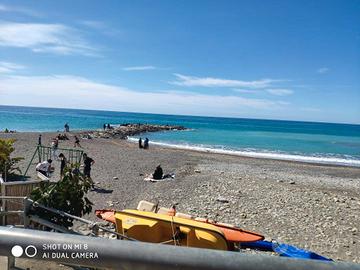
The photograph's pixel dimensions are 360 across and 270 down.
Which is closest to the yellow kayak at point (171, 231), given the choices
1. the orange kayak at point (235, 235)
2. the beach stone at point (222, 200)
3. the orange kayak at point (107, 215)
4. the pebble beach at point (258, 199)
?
the orange kayak at point (235, 235)

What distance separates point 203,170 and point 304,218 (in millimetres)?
13752

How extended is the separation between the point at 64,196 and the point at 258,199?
14079 millimetres

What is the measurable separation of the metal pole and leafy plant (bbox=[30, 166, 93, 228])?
5.85m

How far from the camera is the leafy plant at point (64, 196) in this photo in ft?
23.9

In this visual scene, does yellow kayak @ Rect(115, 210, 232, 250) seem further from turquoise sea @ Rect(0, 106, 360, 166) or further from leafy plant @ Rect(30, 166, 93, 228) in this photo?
turquoise sea @ Rect(0, 106, 360, 166)

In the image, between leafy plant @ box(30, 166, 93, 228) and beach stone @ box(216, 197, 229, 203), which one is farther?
beach stone @ box(216, 197, 229, 203)

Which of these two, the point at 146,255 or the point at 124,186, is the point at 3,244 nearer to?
the point at 146,255

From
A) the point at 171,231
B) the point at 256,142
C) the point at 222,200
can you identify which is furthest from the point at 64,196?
the point at 256,142

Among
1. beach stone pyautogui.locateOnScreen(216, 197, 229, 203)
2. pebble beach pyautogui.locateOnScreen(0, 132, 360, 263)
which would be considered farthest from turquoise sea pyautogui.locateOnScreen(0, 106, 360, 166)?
beach stone pyautogui.locateOnScreen(216, 197, 229, 203)

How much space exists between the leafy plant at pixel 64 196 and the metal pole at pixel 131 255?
585 centimetres

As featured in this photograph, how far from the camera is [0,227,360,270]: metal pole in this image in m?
1.51

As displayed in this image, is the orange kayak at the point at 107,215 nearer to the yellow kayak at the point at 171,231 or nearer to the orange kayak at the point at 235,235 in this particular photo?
the orange kayak at the point at 235,235

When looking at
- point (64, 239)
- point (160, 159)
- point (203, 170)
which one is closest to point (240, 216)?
point (203, 170)

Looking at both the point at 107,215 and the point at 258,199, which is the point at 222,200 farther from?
the point at 107,215
